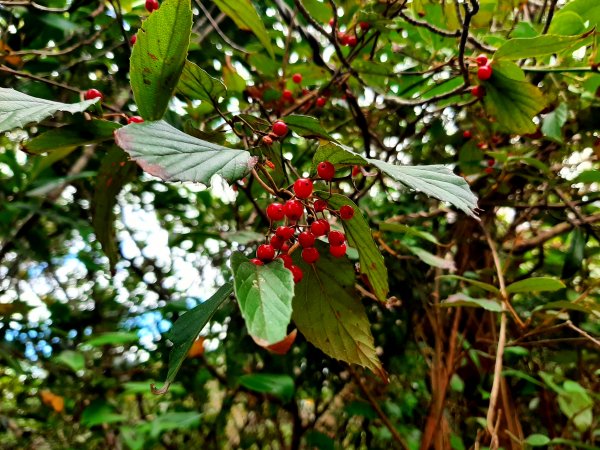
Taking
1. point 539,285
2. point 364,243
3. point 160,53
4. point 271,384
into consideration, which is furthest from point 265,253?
point 271,384

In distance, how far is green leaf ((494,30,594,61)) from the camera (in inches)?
29.4

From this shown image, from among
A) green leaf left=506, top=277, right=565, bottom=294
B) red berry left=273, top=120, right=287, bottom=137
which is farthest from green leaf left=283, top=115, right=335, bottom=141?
green leaf left=506, top=277, right=565, bottom=294

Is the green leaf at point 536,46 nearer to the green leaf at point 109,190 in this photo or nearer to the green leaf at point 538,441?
the green leaf at point 109,190

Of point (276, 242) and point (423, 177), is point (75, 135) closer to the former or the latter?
point (276, 242)

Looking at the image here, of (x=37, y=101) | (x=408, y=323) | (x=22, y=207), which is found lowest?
(x=408, y=323)

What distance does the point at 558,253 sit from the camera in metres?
1.63

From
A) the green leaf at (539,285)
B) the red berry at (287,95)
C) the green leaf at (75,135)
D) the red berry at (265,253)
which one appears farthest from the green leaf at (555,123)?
the green leaf at (75,135)

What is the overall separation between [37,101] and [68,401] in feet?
4.27

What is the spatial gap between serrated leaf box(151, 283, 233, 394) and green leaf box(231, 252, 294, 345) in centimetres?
6

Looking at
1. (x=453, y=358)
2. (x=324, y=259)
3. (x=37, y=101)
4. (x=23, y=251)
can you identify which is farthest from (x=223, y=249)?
(x=37, y=101)

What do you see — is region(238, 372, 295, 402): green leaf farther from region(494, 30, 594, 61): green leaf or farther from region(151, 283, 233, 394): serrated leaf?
region(494, 30, 594, 61): green leaf

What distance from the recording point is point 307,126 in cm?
56

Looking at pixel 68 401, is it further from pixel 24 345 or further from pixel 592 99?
pixel 592 99

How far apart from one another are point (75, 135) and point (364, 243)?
39cm
